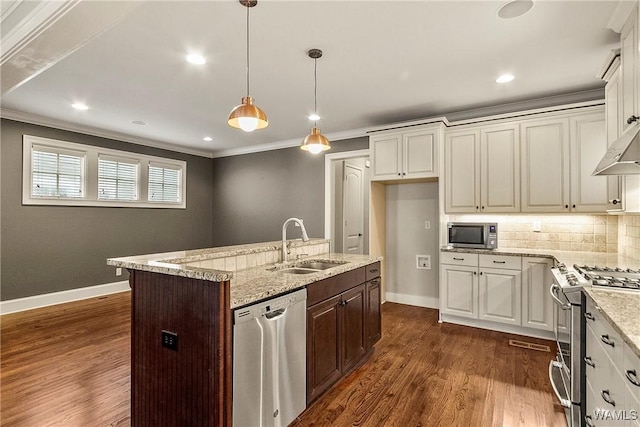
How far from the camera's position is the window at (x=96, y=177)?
458cm

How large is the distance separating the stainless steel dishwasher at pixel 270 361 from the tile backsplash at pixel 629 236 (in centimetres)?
300

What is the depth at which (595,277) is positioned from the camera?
2.08 m

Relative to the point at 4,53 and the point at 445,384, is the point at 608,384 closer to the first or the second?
the point at 445,384

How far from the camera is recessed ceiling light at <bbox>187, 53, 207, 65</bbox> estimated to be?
2795 mm

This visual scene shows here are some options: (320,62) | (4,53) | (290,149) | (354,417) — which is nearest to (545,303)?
(354,417)

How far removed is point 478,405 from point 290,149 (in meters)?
4.75

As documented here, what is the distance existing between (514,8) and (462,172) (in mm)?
2144

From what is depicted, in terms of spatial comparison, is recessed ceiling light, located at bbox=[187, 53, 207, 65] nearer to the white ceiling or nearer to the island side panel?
the white ceiling

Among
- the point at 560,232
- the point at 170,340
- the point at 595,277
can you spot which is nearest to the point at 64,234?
the point at 170,340

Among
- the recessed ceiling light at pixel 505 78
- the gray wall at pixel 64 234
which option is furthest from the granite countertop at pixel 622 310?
the gray wall at pixel 64 234

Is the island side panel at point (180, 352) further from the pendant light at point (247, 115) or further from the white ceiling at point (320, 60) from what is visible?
the white ceiling at point (320, 60)

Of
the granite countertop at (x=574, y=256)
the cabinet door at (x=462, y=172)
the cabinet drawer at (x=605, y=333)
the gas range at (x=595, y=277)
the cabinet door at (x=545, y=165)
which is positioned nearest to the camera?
the cabinet drawer at (x=605, y=333)

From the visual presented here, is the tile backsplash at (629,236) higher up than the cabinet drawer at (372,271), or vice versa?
the tile backsplash at (629,236)

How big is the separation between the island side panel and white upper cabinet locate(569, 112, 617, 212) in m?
3.73
